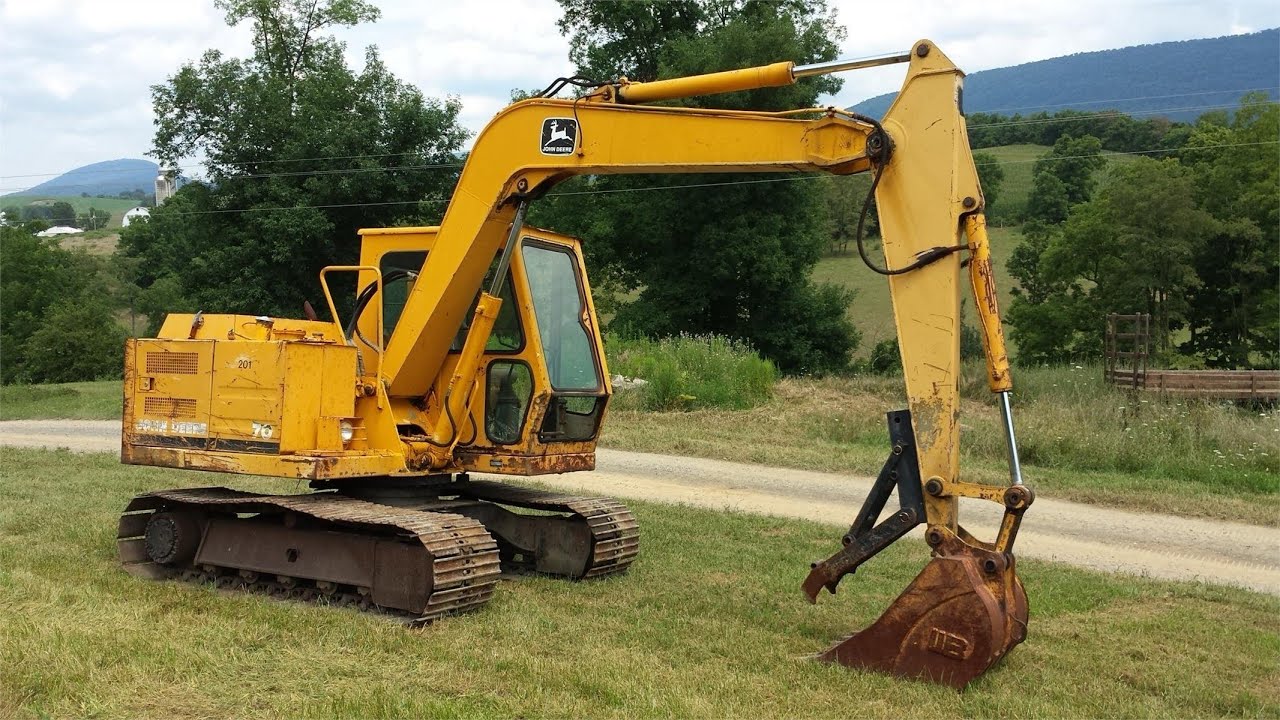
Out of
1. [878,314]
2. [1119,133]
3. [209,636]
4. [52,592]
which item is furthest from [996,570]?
[1119,133]

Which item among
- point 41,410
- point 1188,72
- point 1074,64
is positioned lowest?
point 41,410

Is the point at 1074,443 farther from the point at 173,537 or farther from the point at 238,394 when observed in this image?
the point at 173,537

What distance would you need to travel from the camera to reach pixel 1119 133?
186 ft

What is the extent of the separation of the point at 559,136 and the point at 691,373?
1371 centimetres

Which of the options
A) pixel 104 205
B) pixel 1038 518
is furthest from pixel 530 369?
pixel 104 205

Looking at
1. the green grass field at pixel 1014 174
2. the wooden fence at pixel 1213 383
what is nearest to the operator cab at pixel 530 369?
the wooden fence at pixel 1213 383

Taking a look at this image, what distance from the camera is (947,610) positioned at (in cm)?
593

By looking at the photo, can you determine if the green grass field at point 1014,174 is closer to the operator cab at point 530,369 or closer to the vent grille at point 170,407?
the operator cab at point 530,369

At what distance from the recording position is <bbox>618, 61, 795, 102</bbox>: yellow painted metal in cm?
679

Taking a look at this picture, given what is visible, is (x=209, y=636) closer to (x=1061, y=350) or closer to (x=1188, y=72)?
(x=1061, y=350)

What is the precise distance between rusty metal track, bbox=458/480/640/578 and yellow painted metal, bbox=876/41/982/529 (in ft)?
10.2

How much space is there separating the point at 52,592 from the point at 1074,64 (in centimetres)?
10450

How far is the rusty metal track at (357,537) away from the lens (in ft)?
24.0

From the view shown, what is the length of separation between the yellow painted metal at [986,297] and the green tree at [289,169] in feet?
94.0
